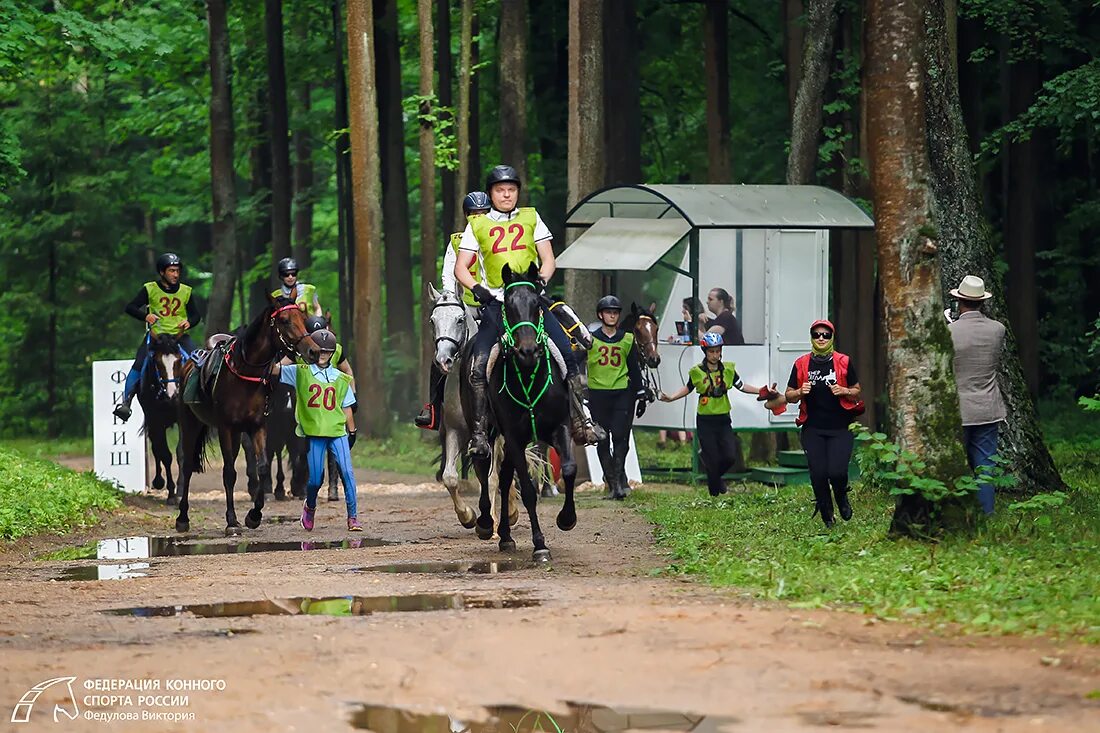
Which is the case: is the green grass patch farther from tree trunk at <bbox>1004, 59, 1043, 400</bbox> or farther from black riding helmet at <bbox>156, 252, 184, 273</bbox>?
tree trunk at <bbox>1004, 59, 1043, 400</bbox>

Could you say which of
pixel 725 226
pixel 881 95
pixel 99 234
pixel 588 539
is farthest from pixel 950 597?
pixel 99 234

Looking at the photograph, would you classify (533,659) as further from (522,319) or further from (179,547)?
(179,547)

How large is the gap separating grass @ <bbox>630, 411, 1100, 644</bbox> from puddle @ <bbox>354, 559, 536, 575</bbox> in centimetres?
128

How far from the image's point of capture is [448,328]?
17047 mm

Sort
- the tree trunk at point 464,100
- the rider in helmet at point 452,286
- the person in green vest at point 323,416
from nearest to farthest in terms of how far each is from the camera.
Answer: the rider in helmet at point 452,286, the person in green vest at point 323,416, the tree trunk at point 464,100

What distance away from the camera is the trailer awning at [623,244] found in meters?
24.4

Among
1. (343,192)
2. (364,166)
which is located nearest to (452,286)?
(364,166)

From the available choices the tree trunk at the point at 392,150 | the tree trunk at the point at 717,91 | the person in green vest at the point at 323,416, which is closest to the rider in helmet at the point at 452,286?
the person in green vest at the point at 323,416

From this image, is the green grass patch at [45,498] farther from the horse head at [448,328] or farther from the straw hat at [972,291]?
the straw hat at [972,291]

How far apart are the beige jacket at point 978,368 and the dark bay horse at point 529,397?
10.5 feet

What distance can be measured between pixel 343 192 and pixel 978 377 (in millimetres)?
29956

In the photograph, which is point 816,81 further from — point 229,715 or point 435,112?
point 229,715

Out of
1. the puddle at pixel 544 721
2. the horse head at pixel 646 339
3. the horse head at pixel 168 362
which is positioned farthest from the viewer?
the horse head at pixel 646 339

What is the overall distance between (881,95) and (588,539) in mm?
4875
